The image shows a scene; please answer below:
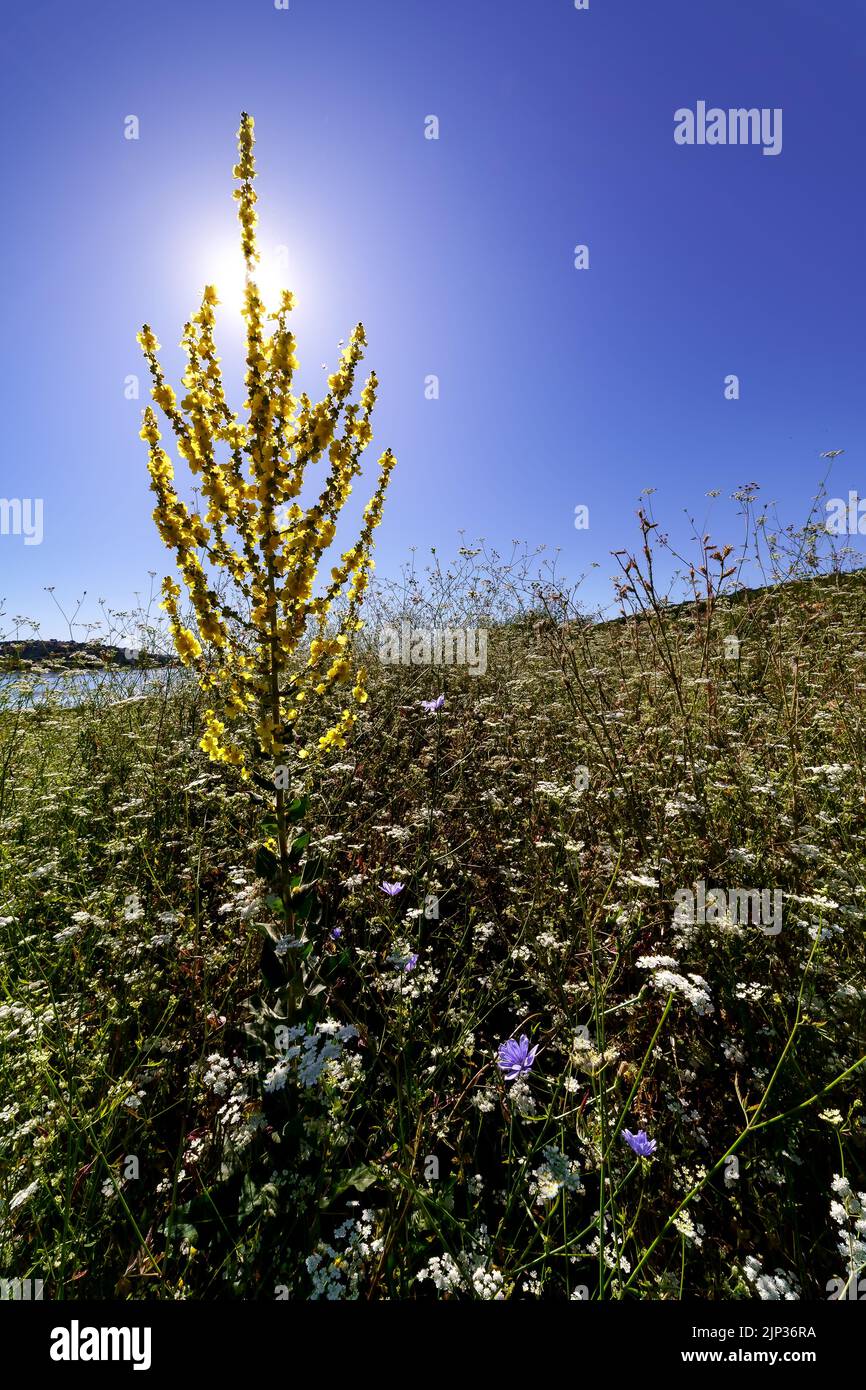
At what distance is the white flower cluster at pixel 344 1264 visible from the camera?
113cm

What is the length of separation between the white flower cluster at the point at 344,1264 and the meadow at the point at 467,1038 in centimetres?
1

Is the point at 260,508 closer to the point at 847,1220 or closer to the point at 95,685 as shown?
the point at 847,1220

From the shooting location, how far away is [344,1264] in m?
1.18

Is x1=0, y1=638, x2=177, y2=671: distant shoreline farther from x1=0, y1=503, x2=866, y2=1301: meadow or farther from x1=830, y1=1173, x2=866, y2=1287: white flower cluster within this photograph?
x1=830, y1=1173, x2=866, y2=1287: white flower cluster

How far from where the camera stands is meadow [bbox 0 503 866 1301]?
129cm

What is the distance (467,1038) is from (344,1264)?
612mm

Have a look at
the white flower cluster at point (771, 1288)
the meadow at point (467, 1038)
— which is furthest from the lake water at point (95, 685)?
the white flower cluster at point (771, 1288)

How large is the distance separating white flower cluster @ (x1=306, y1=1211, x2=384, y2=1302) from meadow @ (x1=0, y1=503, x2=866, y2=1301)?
0.5 inches

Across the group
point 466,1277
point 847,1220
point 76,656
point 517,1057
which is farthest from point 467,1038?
point 76,656

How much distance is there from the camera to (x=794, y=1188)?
1.49 meters

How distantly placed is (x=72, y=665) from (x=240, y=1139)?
580cm
